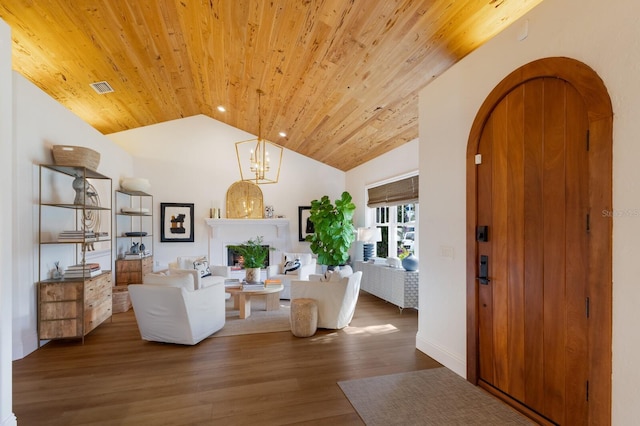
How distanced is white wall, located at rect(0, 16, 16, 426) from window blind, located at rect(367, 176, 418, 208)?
4724 millimetres

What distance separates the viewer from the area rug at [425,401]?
2221 mm

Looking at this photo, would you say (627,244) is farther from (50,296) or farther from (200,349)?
(50,296)

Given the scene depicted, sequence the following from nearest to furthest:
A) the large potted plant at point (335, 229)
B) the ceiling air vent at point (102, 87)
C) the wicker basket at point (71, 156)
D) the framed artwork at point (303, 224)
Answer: the wicker basket at point (71, 156), the ceiling air vent at point (102, 87), the large potted plant at point (335, 229), the framed artwork at point (303, 224)

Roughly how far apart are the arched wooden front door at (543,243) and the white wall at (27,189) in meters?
4.51

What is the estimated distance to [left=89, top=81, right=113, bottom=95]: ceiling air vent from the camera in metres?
4.51

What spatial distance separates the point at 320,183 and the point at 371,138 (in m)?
2.59

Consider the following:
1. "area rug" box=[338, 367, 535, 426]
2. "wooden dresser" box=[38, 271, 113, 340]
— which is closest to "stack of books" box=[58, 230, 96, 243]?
"wooden dresser" box=[38, 271, 113, 340]

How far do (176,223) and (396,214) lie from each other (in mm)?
4752

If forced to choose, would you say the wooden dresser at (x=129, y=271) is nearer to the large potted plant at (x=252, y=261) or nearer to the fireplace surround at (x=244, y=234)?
the fireplace surround at (x=244, y=234)

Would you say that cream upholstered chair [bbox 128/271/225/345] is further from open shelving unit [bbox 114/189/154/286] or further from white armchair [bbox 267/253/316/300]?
open shelving unit [bbox 114/189/154/286]

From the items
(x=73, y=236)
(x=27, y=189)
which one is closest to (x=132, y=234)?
(x=73, y=236)

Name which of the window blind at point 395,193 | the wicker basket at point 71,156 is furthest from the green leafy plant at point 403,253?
the wicker basket at point 71,156

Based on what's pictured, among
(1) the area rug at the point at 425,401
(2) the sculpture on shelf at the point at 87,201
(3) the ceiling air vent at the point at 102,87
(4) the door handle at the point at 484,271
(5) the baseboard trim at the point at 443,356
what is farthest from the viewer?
(3) the ceiling air vent at the point at 102,87

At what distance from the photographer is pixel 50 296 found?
356cm
